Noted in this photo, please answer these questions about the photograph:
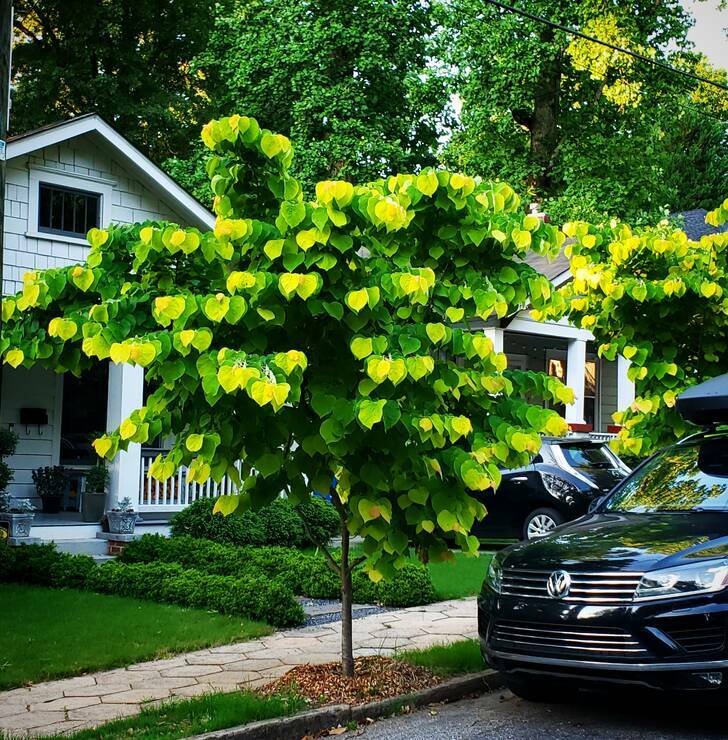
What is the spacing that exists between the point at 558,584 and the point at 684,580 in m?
0.74

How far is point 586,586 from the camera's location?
5895 millimetres

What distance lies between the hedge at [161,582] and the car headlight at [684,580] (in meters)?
4.60

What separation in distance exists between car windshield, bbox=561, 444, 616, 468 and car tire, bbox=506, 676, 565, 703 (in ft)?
27.0

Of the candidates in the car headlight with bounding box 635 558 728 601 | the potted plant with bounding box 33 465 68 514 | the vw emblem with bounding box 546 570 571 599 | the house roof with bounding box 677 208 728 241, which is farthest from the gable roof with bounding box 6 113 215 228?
the house roof with bounding box 677 208 728 241

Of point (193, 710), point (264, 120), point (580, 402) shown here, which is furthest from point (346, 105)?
point (193, 710)

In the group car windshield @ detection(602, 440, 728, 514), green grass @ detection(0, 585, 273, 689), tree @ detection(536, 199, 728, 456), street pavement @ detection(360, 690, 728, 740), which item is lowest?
street pavement @ detection(360, 690, 728, 740)

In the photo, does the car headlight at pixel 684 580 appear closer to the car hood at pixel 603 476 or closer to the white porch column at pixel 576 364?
the car hood at pixel 603 476

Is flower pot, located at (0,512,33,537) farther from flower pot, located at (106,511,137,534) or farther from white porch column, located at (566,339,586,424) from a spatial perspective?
white porch column, located at (566,339,586,424)

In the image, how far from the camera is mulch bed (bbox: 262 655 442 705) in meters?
6.62

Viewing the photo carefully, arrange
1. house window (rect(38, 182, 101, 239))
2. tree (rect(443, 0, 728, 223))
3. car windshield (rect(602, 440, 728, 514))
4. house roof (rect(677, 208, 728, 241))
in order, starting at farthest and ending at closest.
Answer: house roof (rect(677, 208, 728, 241)) → tree (rect(443, 0, 728, 223)) → house window (rect(38, 182, 101, 239)) → car windshield (rect(602, 440, 728, 514))

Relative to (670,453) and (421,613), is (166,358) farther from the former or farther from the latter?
(421,613)

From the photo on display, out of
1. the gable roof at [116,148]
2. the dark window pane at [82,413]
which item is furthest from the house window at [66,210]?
the dark window pane at [82,413]

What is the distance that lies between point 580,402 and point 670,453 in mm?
16988

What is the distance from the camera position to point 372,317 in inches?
241
